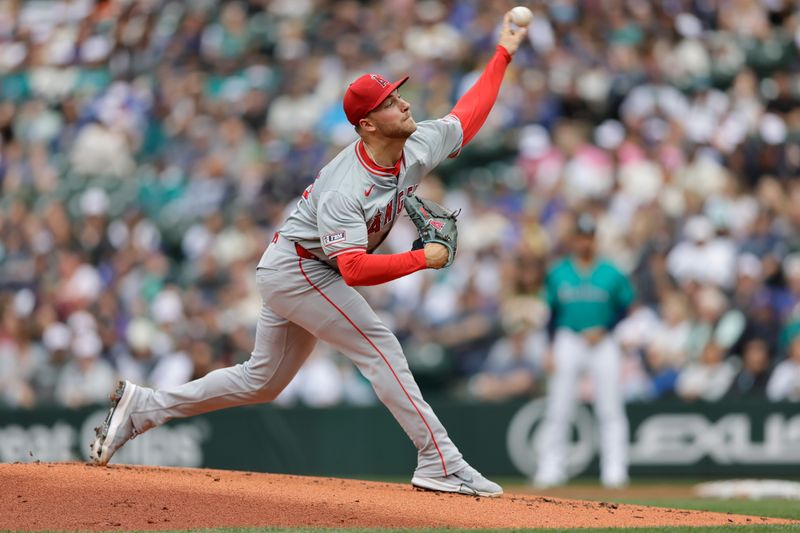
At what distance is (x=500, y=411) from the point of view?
A: 38.3 ft

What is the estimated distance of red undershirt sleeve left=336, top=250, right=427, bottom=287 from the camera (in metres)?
5.91

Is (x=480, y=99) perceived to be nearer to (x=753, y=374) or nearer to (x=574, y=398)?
(x=574, y=398)

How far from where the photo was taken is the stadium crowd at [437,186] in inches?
474

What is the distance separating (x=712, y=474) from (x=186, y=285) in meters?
6.09

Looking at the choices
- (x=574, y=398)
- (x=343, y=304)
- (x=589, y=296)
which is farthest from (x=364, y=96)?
(x=574, y=398)

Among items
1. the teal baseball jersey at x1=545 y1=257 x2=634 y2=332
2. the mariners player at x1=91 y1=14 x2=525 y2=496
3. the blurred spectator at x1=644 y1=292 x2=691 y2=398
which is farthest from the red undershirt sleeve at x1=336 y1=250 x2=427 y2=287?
the blurred spectator at x1=644 y1=292 x2=691 y2=398

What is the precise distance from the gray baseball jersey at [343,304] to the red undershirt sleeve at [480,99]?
0.09 m

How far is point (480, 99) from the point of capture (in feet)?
22.4

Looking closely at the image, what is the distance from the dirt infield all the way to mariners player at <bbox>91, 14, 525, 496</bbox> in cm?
31

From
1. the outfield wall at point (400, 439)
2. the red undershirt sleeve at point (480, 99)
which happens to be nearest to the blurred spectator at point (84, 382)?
the outfield wall at point (400, 439)

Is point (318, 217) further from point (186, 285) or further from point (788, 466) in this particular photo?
point (186, 285)

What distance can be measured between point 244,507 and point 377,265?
1.26 meters

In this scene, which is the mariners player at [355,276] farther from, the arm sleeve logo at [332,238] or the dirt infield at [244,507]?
the dirt infield at [244,507]

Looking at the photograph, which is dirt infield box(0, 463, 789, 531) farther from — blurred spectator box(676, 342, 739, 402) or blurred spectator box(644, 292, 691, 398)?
blurred spectator box(644, 292, 691, 398)
